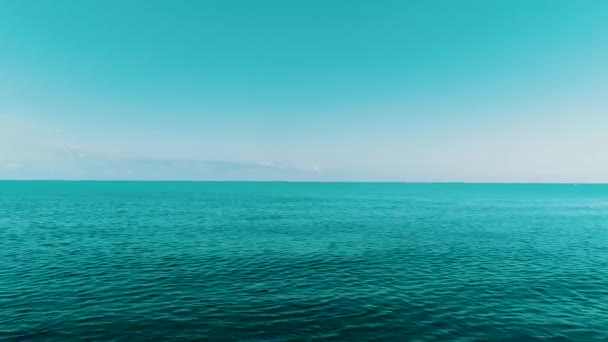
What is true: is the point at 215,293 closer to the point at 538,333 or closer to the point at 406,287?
the point at 406,287

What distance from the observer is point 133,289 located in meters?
33.4

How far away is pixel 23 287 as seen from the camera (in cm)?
3366

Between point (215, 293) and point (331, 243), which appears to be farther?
point (331, 243)

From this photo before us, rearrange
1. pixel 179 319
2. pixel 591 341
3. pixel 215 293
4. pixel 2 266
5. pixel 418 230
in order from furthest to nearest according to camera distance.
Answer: pixel 418 230 → pixel 2 266 → pixel 215 293 → pixel 179 319 → pixel 591 341

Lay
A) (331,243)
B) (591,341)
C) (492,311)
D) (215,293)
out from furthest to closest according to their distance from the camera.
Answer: (331,243) < (215,293) < (492,311) < (591,341)

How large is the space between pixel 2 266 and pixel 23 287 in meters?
12.6

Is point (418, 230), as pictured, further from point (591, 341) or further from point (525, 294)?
point (591, 341)

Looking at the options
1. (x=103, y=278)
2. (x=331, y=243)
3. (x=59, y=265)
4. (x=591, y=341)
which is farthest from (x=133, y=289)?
(x=591, y=341)

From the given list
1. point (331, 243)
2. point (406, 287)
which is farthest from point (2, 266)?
point (406, 287)

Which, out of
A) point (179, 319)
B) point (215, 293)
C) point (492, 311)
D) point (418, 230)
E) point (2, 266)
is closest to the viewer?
point (179, 319)

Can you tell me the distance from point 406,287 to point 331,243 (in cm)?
2504

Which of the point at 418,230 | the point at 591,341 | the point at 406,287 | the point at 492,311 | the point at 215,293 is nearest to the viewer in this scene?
the point at 591,341

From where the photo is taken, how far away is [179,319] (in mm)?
→ 26750

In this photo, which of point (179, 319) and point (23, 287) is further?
point (23, 287)
